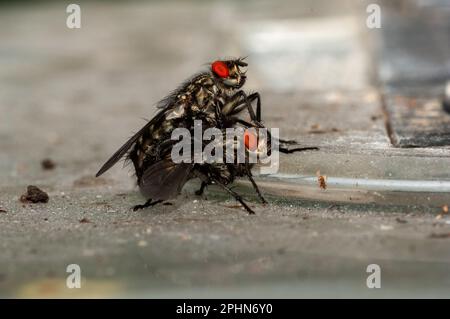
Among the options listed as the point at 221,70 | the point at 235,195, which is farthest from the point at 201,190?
the point at 221,70

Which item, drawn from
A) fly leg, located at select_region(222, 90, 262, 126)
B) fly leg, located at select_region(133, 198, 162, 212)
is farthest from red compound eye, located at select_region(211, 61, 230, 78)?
fly leg, located at select_region(133, 198, 162, 212)

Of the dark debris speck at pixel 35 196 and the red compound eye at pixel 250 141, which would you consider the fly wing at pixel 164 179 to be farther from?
→ the dark debris speck at pixel 35 196

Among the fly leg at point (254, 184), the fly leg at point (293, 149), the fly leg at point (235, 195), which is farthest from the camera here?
the fly leg at point (293, 149)

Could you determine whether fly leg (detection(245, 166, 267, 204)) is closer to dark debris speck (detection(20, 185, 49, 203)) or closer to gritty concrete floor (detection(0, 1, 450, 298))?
gritty concrete floor (detection(0, 1, 450, 298))

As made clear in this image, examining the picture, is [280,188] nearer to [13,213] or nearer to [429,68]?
[13,213]

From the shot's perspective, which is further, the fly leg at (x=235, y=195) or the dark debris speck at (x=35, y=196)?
the dark debris speck at (x=35, y=196)

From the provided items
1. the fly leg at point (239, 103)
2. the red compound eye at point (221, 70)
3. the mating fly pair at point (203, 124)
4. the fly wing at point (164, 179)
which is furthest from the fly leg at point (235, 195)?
the red compound eye at point (221, 70)

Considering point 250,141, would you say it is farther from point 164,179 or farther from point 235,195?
point 164,179
